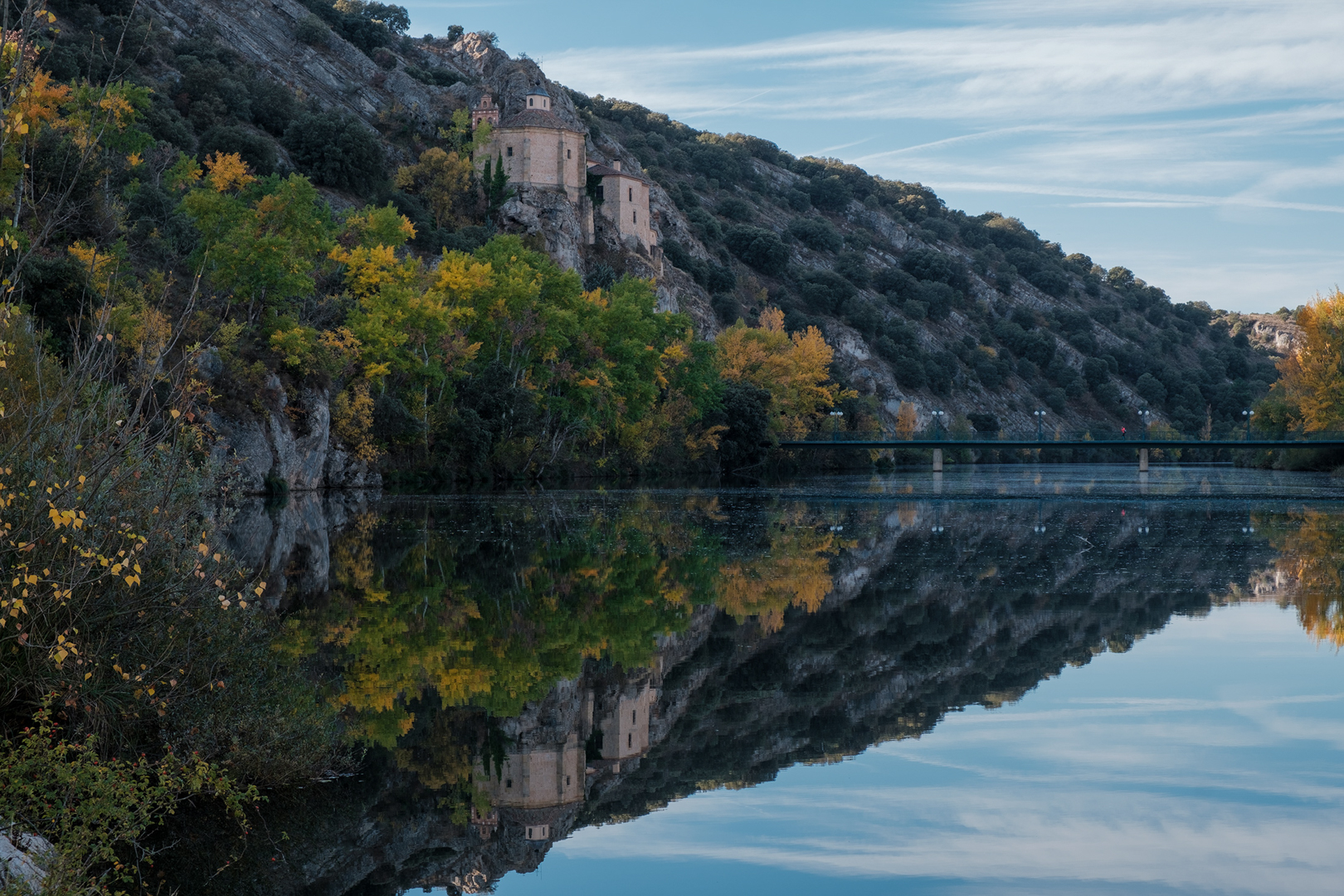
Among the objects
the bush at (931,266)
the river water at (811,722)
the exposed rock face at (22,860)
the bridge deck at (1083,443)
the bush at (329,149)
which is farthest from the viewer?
the bush at (931,266)

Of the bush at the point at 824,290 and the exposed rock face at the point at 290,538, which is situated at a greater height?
the bush at the point at 824,290

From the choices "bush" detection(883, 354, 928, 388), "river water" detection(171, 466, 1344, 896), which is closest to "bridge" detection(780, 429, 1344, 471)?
"bush" detection(883, 354, 928, 388)

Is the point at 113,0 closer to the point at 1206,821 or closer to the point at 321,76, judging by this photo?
the point at 321,76

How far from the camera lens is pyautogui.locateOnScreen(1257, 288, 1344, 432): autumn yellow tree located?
84.6 meters

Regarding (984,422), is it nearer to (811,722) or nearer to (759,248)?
(759,248)

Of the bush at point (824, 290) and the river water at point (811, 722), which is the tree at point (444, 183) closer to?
the bush at point (824, 290)

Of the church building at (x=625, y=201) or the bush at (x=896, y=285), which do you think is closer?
the church building at (x=625, y=201)

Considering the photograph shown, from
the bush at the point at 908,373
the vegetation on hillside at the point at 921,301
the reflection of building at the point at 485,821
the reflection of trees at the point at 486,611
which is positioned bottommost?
the reflection of building at the point at 485,821

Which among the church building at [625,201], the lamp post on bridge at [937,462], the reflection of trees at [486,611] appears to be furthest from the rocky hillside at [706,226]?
the reflection of trees at [486,611]

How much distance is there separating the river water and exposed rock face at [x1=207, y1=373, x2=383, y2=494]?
17219 mm

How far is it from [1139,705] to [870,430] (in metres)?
95.6

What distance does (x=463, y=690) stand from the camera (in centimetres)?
1536

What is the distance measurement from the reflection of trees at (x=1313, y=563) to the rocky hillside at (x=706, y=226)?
45.4 metres

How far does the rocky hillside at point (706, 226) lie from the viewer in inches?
3819
